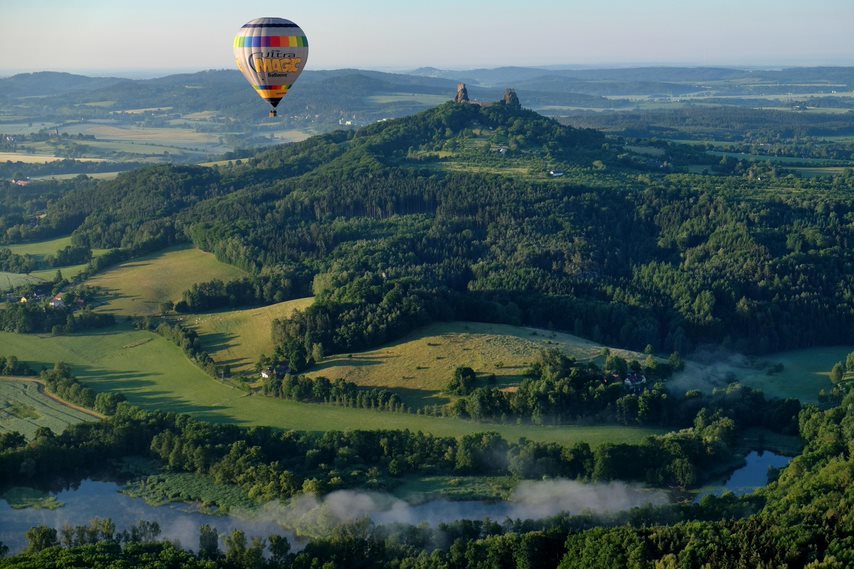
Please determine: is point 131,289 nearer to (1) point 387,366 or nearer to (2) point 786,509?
(1) point 387,366

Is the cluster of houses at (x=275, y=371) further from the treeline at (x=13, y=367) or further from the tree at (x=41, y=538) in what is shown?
the tree at (x=41, y=538)

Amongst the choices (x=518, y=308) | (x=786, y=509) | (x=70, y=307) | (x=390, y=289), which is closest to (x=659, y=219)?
(x=518, y=308)

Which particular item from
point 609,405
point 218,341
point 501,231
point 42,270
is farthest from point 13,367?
point 501,231

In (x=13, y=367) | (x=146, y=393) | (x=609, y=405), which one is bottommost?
(x=146, y=393)

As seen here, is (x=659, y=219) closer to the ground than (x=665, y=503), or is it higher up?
higher up

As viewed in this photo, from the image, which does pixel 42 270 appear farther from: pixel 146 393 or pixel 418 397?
pixel 418 397

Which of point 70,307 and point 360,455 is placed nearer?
point 360,455
